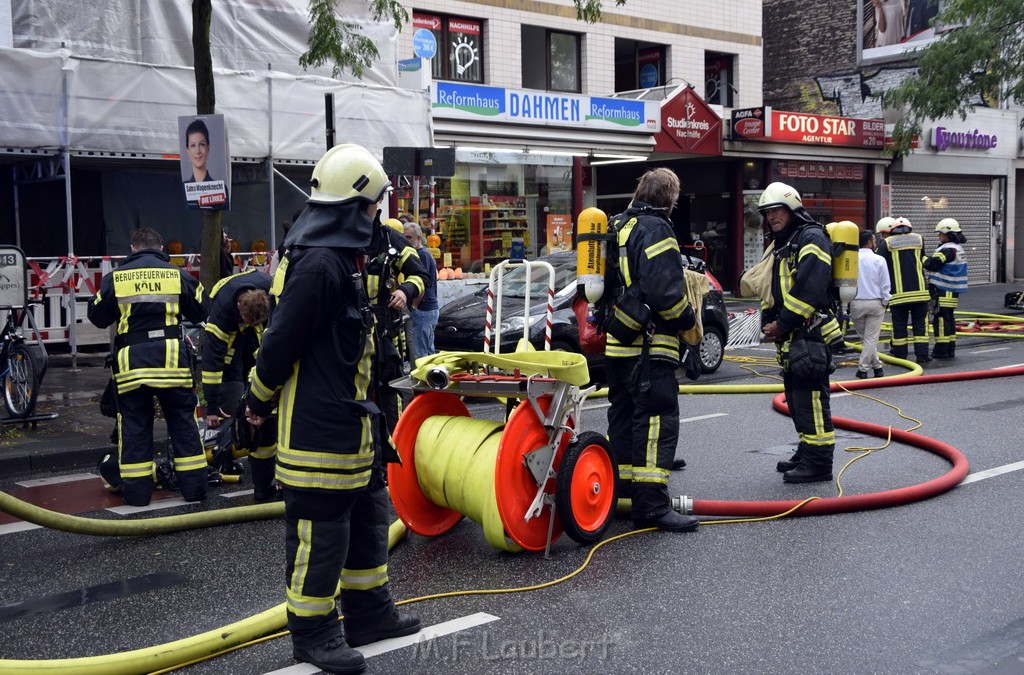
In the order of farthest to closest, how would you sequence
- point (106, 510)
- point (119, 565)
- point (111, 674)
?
point (106, 510)
point (119, 565)
point (111, 674)

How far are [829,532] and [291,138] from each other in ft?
39.0

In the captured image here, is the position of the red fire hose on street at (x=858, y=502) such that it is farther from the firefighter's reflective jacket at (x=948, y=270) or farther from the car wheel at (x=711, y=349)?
the firefighter's reflective jacket at (x=948, y=270)

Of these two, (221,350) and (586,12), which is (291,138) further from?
(221,350)

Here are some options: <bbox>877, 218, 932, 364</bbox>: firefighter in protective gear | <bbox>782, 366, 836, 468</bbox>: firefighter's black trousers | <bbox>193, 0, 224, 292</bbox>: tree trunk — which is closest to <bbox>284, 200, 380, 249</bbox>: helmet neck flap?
<bbox>782, 366, 836, 468</bbox>: firefighter's black trousers

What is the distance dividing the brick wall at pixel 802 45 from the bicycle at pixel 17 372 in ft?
85.0

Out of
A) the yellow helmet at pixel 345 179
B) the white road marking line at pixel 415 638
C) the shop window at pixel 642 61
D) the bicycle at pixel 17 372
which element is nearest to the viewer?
the yellow helmet at pixel 345 179

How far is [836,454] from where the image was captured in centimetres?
842

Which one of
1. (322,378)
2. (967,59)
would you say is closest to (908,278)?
(967,59)

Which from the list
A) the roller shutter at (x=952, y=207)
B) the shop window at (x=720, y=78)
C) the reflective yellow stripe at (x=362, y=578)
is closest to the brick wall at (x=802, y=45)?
the roller shutter at (x=952, y=207)

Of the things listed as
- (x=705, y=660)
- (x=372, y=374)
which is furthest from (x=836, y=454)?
(x=372, y=374)

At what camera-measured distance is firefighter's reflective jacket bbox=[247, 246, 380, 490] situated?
4.07 metres

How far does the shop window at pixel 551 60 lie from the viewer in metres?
23.7

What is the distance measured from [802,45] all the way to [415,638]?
3066cm

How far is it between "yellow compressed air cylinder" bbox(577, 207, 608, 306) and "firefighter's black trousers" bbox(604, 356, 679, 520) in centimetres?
43
